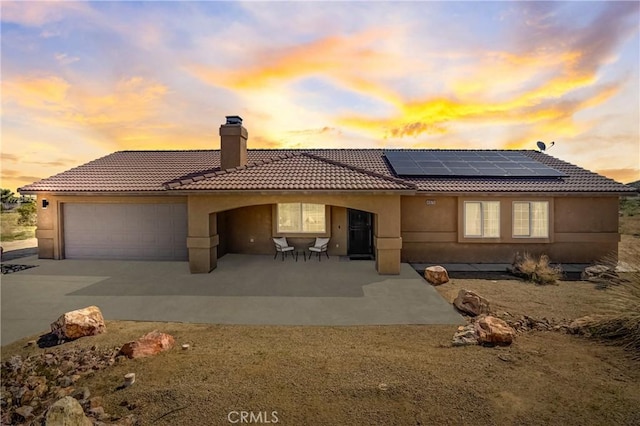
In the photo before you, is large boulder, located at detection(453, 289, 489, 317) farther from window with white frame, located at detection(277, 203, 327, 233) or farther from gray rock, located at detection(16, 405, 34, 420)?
gray rock, located at detection(16, 405, 34, 420)

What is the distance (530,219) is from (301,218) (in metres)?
9.72

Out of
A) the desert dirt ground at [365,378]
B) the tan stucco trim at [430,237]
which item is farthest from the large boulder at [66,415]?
the tan stucco trim at [430,237]

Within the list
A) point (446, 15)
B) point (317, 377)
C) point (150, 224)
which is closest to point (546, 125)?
point (446, 15)

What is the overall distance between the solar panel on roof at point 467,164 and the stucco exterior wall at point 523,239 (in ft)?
5.38

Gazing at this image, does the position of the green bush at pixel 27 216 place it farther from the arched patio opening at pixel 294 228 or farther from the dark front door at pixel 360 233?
the dark front door at pixel 360 233

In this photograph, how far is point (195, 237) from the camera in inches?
414

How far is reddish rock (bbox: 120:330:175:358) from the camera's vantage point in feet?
16.7

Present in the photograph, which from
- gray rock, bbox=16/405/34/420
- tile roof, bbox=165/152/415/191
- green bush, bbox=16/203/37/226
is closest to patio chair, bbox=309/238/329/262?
tile roof, bbox=165/152/415/191

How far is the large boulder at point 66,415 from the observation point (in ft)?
10.7

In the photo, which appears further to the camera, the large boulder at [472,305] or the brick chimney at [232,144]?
the brick chimney at [232,144]

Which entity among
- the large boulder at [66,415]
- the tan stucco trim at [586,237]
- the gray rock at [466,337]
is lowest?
the gray rock at [466,337]

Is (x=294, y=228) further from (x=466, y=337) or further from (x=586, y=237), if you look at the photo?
(x=586, y=237)

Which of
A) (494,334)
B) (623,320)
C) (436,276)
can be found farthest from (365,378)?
(436,276)

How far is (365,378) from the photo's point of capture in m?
4.31
